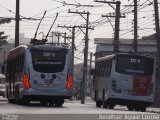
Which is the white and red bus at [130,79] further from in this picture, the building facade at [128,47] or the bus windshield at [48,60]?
the building facade at [128,47]

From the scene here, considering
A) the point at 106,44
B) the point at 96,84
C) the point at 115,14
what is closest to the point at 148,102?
the point at 96,84

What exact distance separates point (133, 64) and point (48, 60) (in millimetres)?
6594

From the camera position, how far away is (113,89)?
35.2 metres

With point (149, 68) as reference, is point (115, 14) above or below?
above

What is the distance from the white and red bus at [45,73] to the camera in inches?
1172

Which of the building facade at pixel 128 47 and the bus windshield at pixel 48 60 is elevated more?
the building facade at pixel 128 47

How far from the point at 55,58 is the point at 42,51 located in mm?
714

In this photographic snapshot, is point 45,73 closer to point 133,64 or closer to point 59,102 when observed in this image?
point 59,102

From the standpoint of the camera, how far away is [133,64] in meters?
35.0

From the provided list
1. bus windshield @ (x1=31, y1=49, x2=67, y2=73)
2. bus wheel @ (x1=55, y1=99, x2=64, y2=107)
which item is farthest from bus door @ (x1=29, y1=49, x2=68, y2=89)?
bus wheel @ (x1=55, y1=99, x2=64, y2=107)

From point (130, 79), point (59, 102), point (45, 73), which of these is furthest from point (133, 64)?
point (45, 73)

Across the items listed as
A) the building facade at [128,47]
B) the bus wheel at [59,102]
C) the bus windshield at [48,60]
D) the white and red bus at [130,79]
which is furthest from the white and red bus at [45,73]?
the building facade at [128,47]

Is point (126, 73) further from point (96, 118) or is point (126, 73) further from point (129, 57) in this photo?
point (96, 118)

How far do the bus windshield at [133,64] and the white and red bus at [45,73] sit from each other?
525cm
